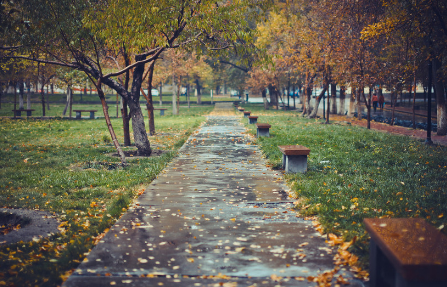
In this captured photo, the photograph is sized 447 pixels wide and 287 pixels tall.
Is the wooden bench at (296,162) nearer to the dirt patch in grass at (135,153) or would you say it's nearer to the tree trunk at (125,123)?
the dirt patch in grass at (135,153)

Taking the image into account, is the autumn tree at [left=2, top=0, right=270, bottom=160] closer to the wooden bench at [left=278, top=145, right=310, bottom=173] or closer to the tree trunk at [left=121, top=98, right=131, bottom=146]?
the tree trunk at [left=121, top=98, right=131, bottom=146]

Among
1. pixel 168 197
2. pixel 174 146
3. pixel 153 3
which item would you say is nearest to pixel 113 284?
pixel 168 197

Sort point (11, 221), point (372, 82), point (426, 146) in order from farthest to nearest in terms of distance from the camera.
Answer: point (372, 82) < point (426, 146) < point (11, 221)

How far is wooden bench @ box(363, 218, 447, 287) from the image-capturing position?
9.55ft

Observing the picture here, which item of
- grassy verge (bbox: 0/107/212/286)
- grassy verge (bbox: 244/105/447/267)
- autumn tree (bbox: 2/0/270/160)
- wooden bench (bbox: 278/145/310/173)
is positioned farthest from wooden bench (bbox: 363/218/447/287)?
autumn tree (bbox: 2/0/270/160)

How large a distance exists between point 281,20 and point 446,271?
28.0 m

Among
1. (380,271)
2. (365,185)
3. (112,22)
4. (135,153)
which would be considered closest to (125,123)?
(135,153)

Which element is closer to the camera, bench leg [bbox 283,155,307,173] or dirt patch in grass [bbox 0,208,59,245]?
dirt patch in grass [bbox 0,208,59,245]

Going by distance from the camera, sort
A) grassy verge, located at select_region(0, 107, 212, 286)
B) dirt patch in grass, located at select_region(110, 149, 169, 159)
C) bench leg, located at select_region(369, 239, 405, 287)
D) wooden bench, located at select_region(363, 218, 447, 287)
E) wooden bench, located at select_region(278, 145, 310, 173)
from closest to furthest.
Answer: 1. wooden bench, located at select_region(363, 218, 447, 287)
2. bench leg, located at select_region(369, 239, 405, 287)
3. grassy verge, located at select_region(0, 107, 212, 286)
4. wooden bench, located at select_region(278, 145, 310, 173)
5. dirt patch in grass, located at select_region(110, 149, 169, 159)

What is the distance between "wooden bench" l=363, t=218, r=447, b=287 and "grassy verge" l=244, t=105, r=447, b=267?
0.54 m

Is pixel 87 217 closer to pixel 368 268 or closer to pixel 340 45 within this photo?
pixel 368 268

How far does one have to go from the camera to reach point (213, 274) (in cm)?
393

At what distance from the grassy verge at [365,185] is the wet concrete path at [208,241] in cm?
40

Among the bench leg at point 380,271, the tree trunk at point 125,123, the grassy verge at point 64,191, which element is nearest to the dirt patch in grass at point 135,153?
the grassy verge at point 64,191
